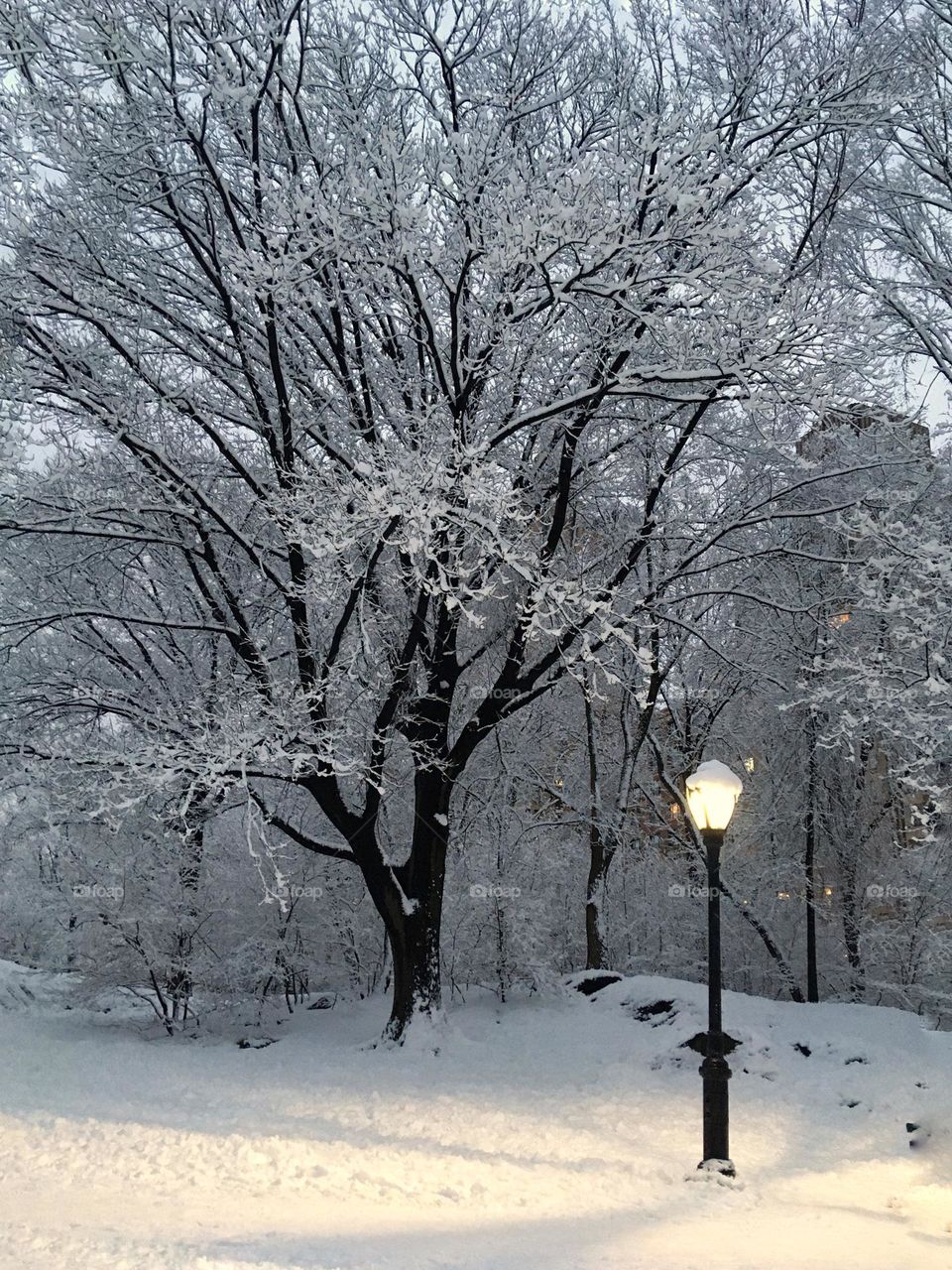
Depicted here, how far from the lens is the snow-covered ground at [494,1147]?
5668 millimetres

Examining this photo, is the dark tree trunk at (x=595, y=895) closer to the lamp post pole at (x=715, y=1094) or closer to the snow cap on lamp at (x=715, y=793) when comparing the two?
the lamp post pole at (x=715, y=1094)

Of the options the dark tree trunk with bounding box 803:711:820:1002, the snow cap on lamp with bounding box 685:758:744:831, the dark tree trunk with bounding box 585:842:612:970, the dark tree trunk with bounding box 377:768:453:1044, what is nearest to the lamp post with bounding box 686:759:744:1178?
the snow cap on lamp with bounding box 685:758:744:831

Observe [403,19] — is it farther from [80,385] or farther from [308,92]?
[80,385]

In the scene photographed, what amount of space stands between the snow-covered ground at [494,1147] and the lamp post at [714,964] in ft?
0.95

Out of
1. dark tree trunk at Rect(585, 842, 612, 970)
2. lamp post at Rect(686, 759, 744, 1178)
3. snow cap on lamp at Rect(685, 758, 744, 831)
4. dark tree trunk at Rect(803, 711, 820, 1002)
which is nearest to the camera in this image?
lamp post at Rect(686, 759, 744, 1178)

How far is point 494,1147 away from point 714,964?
2.31m

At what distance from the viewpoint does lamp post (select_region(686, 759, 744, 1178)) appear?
7.68 meters

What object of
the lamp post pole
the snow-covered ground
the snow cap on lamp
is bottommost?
the snow-covered ground

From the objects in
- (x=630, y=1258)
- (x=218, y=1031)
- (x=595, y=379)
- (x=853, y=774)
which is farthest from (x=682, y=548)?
(x=630, y=1258)

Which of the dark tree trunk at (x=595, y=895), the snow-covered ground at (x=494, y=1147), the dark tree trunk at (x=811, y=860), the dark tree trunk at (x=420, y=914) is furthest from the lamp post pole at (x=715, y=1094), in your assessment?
the dark tree trunk at (x=811, y=860)

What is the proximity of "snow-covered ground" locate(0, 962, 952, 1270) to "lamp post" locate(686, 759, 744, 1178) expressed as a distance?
29 cm

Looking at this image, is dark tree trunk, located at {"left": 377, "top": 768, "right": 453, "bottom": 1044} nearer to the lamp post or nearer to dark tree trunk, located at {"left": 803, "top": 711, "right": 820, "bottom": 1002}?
the lamp post

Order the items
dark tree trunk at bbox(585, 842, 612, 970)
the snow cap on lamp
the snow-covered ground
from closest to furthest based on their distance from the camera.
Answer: the snow-covered ground
the snow cap on lamp
dark tree trunk at bbox(585, 842, 612, 970)

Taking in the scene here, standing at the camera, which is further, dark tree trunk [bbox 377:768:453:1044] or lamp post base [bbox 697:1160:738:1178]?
dark tree trunk [bbox 377:768:453:1044]
